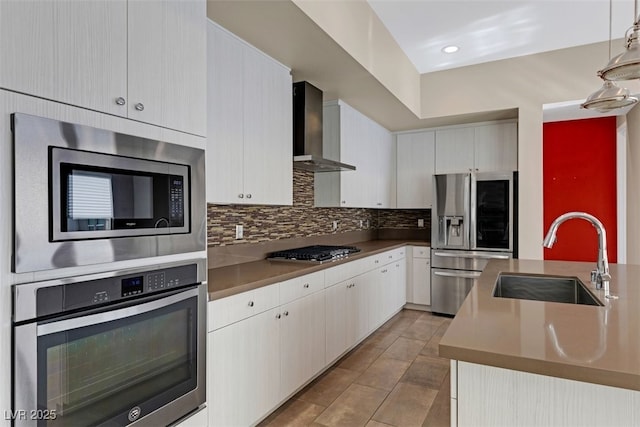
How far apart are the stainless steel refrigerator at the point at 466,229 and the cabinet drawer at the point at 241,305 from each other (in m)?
2.82

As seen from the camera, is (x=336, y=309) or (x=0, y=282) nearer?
(x=0, y=282)

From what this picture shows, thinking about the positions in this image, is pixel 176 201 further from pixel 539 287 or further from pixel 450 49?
pixel 450 49

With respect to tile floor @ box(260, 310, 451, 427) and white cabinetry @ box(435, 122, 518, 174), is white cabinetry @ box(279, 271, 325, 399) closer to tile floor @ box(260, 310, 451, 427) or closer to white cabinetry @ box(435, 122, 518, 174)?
tile floor @ box(260, 310, 451, 427)

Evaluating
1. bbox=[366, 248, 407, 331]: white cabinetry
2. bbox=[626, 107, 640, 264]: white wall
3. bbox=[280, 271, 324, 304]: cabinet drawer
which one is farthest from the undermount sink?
bbox=[626, 107, 640, 264]: white wall

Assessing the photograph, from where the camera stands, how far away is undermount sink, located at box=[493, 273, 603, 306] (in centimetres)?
217

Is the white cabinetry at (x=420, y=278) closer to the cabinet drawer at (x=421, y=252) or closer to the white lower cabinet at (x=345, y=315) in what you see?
the cabinet drawer at (x=421, y=252)

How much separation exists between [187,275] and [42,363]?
58 cm

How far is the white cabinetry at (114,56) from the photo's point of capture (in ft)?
3.54

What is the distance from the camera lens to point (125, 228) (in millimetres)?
1362

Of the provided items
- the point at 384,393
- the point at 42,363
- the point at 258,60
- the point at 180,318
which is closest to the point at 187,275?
the point at 180,318

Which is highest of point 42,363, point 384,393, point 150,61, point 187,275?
point 150,61

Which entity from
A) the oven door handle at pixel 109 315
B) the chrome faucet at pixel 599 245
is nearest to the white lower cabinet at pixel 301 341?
the oven door handle at pixel 109 315

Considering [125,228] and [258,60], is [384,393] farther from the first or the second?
[258,60]

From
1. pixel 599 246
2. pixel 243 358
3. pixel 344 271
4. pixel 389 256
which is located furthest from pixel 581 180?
pixel 243 358
